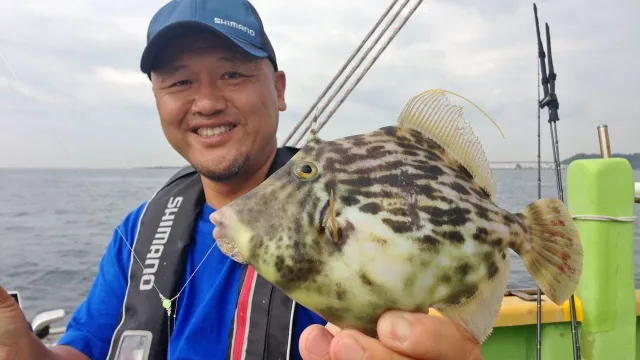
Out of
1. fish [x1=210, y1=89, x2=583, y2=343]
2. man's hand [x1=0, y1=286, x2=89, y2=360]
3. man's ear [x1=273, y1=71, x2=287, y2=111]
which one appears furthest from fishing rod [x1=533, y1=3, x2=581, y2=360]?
man's hand [x1=0, y1=286, x2=89, y2=360]

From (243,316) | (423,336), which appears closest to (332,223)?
(423,336)

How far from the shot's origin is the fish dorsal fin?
141 centimetres

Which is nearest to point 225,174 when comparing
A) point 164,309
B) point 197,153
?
point 197,153

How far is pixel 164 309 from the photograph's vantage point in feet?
7.61

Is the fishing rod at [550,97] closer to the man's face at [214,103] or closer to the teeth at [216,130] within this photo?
the man's face at [214,103]

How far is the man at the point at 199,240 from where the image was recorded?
2.17m

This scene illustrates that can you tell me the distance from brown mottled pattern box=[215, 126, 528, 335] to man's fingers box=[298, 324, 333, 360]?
18 centimetres

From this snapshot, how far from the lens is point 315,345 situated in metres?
1.36

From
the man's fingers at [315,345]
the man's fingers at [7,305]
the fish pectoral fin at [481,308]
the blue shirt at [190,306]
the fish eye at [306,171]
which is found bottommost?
the blue shirt at [190,306]

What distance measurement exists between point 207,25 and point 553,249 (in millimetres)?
1719

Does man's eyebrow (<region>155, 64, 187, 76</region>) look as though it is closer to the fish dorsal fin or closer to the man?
the man

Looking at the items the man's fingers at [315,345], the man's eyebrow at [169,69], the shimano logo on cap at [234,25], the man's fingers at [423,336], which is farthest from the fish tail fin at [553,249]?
the man's eyebrow at [169,69]

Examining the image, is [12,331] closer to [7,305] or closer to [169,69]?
[7,305]

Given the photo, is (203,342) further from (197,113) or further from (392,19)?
(392,19)
